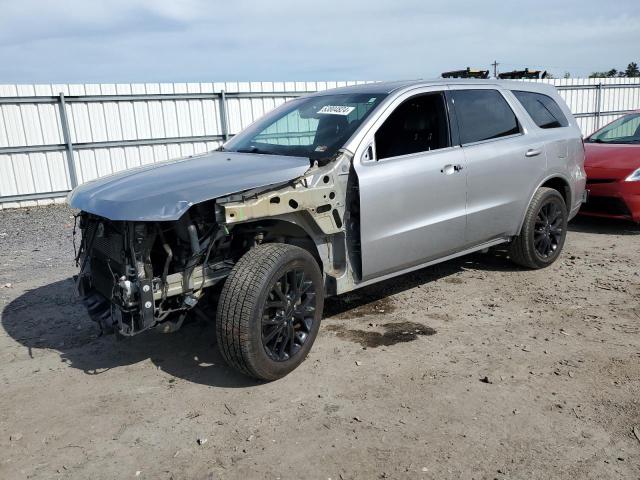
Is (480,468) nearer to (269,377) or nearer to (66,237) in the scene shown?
(269,377)

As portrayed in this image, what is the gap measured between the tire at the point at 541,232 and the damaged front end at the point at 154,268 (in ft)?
10.4

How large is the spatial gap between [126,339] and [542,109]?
4.56m

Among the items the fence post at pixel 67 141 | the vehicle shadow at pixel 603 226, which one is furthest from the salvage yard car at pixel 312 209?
the fence post at pixel 67 141

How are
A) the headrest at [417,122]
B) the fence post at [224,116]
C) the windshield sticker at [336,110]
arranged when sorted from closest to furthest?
the windshield sticker at [336,110] → the headrest at [417,122] → the fence post at [224,116]

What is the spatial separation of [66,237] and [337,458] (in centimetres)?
669

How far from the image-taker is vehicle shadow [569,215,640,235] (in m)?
7.42

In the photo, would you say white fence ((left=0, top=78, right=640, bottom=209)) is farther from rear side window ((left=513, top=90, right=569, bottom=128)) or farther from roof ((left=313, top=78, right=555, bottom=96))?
rear side window ((left=513, top=90, right=569, bottom=128))

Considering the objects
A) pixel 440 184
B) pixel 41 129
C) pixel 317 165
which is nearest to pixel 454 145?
pixel 440 184

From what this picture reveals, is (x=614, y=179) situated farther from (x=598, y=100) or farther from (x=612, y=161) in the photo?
(x=598, y=100)

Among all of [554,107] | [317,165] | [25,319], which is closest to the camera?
[317,165]

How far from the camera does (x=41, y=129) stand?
10.9 m

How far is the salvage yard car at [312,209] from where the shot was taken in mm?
3275

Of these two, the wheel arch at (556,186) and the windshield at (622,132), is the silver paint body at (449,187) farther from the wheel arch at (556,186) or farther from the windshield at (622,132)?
the windshield at (622,132)

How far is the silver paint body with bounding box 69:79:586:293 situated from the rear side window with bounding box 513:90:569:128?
9 cm
